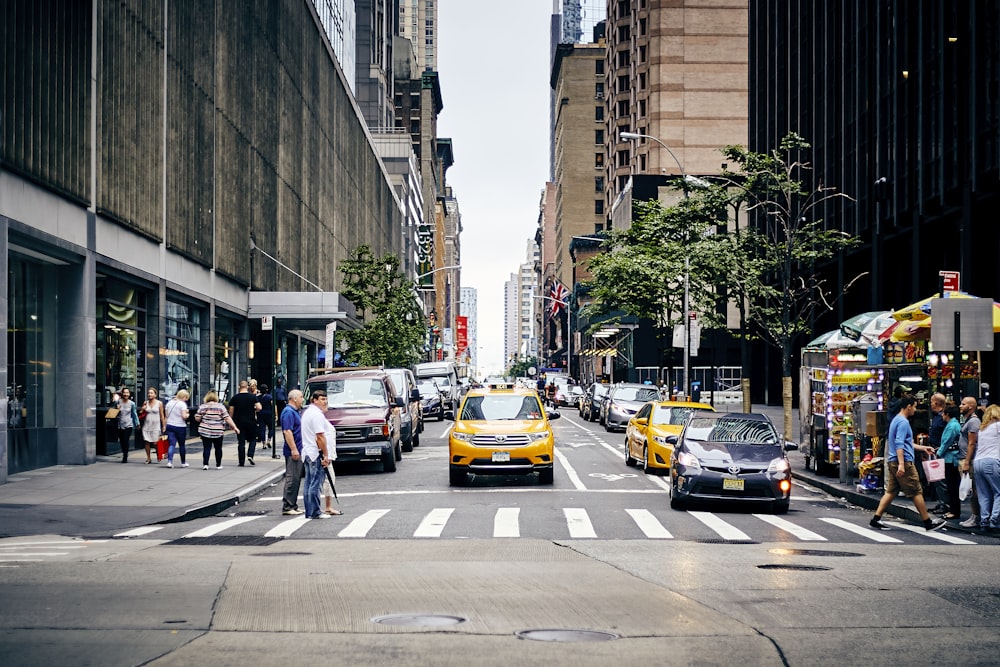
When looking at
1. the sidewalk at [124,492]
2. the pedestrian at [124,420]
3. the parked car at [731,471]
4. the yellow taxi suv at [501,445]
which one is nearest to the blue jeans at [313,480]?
the sidewalk at [124,492]

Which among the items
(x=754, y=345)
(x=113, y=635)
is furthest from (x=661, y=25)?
(x=113, y=635)

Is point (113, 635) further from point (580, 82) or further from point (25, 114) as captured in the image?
point (580, 82)

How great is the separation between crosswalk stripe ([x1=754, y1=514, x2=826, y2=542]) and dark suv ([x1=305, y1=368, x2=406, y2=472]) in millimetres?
10743

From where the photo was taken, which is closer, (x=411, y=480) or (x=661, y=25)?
(x=411, y=480)

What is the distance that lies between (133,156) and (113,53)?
2965mm

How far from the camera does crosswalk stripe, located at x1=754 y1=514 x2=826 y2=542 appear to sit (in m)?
15.6

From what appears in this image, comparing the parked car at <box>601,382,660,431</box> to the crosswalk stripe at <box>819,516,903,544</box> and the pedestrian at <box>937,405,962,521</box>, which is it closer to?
the crosswalk stripe at <box>819,516,903,544</box>

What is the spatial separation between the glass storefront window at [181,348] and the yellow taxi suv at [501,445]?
1408cm

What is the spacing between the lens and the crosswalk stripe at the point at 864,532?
51.3ft

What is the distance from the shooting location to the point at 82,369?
26.5 meters

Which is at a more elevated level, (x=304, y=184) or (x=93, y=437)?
(x=304, y=184)

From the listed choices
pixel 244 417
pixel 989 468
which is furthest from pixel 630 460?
pixel 989 468

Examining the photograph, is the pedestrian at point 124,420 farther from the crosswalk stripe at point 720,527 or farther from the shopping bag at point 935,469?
the shopping bag at point 935,469

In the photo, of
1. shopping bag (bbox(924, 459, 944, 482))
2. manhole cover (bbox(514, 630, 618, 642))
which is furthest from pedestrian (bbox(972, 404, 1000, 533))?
manhole cover (bbox(514, 630, 618, 642))
